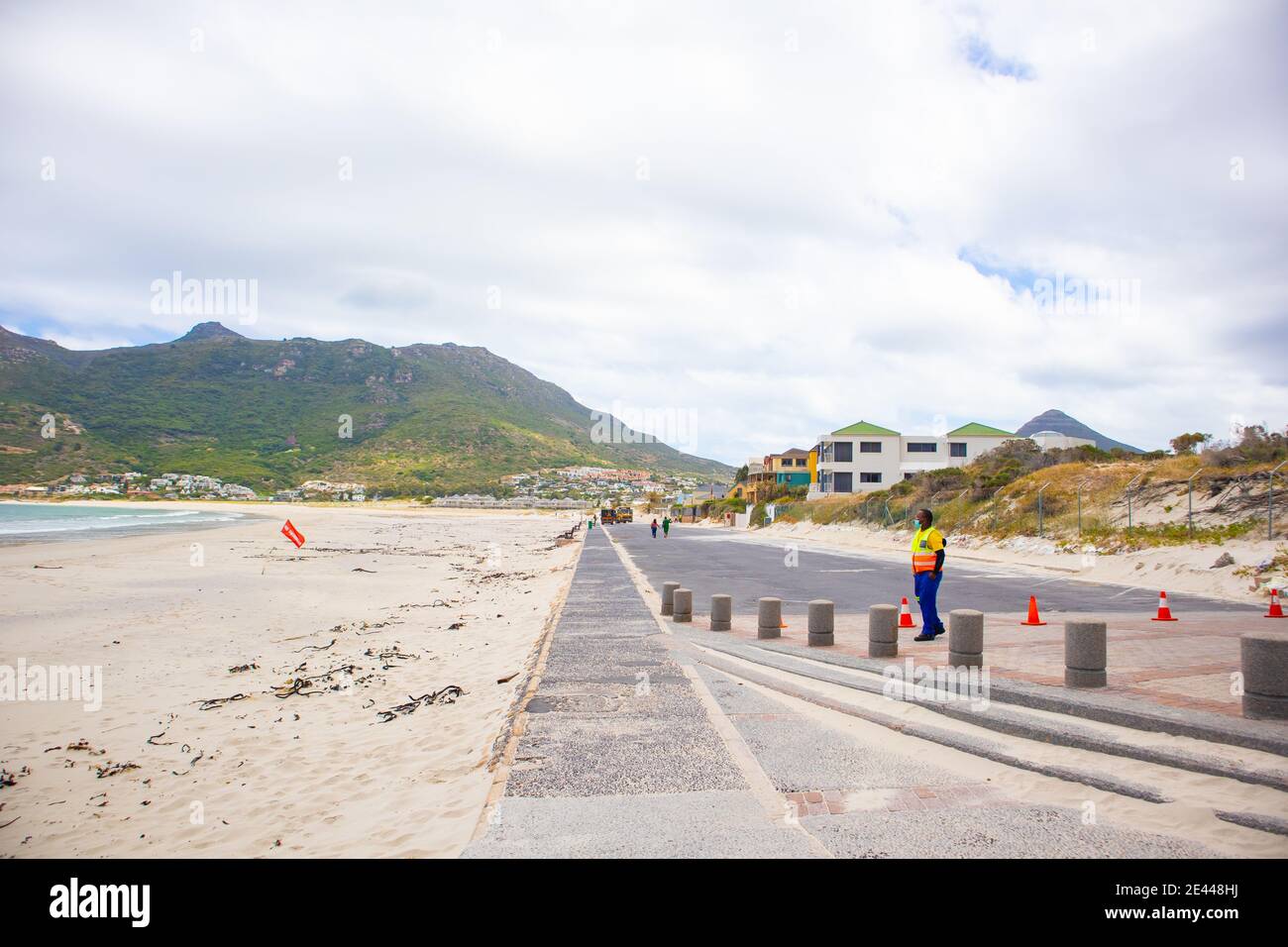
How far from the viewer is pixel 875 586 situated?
18078mm

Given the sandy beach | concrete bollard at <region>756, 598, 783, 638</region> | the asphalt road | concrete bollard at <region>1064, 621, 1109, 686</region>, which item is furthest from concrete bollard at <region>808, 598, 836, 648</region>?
the sandy beach

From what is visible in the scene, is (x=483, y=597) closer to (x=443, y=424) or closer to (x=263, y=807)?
(x=263, y=807)

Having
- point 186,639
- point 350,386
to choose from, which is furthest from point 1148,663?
point 350,386

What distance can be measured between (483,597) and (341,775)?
39.1ft

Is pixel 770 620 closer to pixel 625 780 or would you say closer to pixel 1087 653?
pixel 1087 653

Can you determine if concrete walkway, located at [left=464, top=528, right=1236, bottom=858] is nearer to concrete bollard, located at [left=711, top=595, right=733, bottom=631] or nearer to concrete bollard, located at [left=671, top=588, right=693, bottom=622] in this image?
concrete bollard, located at [left=711, top=595, right=733, bottom=631]

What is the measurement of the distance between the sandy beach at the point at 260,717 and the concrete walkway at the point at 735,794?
54 centimetres

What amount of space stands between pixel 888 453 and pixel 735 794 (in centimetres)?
6005

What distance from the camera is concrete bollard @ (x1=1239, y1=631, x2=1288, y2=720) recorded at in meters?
5.10

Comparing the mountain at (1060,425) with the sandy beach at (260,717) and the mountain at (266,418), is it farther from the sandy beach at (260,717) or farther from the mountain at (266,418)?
the sandy beach at (260,717)

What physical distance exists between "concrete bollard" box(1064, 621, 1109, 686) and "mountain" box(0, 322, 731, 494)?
103395 mm

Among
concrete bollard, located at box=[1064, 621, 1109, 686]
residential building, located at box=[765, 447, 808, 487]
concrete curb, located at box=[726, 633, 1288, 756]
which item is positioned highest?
residential building, located at box=[765, 447, 808, 487]

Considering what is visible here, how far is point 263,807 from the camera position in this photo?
17.3ft

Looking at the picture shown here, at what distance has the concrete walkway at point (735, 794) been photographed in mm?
4027
